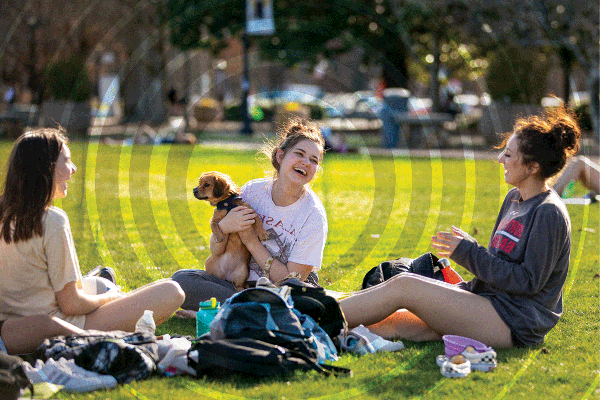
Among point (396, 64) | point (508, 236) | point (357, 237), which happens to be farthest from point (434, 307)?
point (396, 64)

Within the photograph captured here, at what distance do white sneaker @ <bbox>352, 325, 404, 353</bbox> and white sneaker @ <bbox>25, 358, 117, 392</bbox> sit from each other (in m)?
1.55

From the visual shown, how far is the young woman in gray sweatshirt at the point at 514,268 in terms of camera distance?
4.20 meters

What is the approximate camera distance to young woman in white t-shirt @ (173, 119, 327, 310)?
504 centimetres

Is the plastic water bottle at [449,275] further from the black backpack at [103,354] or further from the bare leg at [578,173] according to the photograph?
the bare leg at [578,173]

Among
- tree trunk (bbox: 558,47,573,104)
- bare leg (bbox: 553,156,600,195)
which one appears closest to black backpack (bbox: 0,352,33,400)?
bare leg (bbox: 553,156,600,195)

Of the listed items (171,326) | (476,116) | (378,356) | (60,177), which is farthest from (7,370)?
(476,116)

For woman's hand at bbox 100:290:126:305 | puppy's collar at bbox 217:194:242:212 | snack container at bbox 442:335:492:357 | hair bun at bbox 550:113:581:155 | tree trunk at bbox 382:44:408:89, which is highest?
tree trunk at bbox 382:44:408:89

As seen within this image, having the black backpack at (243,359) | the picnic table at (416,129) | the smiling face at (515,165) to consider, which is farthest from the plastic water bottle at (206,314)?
the picnic table at (416,129)

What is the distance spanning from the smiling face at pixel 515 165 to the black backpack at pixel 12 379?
2873mm

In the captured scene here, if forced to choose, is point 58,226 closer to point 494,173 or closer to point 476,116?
point 494,173

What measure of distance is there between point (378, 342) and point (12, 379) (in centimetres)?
214

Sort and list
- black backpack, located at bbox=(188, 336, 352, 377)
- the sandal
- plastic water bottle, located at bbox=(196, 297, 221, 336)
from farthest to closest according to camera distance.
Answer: plastic water bottle, located at bbox=(196, 297, 221, 336), the sandal, black backpack, located at bbox=(188, 336, 352, 377)

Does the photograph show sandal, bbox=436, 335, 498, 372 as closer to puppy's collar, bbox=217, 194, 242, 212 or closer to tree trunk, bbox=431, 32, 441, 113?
puppy's collar, bbox=217, 194, 242, 212

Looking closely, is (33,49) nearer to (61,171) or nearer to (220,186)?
(220,186)
